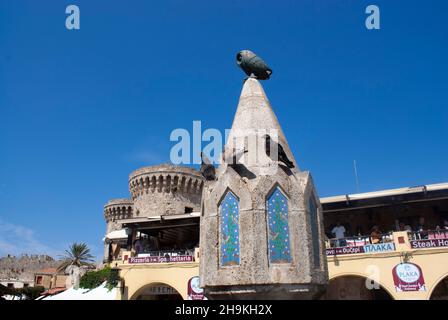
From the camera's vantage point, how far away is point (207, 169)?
529cm

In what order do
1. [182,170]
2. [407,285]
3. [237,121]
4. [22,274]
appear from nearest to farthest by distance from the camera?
[237,121], [407,285], [182,170], [22,274]

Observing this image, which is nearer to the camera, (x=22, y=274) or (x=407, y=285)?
(x=407, y=285)

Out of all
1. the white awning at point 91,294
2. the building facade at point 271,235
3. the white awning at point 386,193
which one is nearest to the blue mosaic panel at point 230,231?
the building facade at point 271,235

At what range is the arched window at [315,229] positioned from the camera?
482 centimetres

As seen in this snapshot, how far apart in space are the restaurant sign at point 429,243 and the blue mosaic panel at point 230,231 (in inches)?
516

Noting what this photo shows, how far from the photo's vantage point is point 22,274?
5722cm

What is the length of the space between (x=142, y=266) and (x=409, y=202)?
14.7m

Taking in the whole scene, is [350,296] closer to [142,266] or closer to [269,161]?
[142,266]

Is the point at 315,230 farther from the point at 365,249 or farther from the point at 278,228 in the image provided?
the point at 365,249

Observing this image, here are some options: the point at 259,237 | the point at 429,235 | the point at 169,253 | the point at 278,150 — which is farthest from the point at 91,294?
the point at 278,150

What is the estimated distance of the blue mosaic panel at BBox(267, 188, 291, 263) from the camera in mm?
4488

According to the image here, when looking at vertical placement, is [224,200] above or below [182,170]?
below

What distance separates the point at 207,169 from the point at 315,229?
1842 mm
